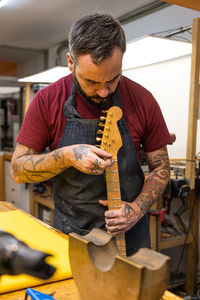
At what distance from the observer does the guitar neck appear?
134 cm

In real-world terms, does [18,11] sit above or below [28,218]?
above

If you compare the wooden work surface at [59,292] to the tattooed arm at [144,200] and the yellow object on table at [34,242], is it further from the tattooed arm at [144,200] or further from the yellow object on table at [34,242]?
the tattooed arm at [144,200]

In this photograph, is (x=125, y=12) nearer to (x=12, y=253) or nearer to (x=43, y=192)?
(x=43, y=192)

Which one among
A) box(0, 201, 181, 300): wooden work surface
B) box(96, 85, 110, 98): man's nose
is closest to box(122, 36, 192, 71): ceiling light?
box(96, 85, 110, 98): man's nose

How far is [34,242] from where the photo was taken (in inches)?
41.3

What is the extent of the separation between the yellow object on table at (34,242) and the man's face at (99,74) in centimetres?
55

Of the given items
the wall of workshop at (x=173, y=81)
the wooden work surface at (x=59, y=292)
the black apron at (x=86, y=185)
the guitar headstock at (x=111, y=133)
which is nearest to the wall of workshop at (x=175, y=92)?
the wall of workshop at (x=173, y=81)

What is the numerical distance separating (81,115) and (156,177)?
45 cm

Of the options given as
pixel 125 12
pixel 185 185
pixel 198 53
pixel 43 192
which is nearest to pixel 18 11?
pixel 125 12

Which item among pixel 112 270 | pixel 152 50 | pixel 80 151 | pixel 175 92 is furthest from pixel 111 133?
pixel 175 92

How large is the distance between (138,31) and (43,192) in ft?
7.64

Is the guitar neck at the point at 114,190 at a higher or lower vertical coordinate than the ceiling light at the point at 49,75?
lower

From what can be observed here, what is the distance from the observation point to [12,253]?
947 mm

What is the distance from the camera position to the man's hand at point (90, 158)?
1.20 meters
